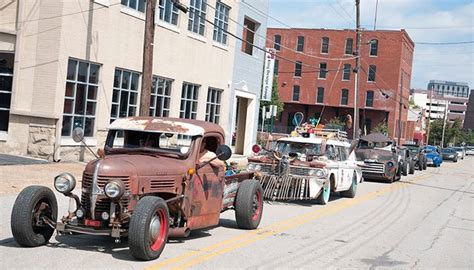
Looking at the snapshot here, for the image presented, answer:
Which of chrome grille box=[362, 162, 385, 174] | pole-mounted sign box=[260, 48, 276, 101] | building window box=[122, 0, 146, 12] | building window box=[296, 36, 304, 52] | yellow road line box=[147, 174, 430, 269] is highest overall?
building window box=[296, 36, 304, 52]

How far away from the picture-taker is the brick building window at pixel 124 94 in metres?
22.0

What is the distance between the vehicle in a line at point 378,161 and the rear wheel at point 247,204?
50.7 ft

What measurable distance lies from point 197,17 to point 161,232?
20.4 meters

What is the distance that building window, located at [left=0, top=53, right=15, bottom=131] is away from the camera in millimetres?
19266

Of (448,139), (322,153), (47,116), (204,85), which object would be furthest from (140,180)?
(448,139)

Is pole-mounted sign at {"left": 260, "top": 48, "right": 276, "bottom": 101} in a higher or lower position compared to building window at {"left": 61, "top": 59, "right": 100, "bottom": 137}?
higher

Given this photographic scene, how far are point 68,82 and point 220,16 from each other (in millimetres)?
11392

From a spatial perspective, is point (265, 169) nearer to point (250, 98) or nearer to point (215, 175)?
point (215, 175)

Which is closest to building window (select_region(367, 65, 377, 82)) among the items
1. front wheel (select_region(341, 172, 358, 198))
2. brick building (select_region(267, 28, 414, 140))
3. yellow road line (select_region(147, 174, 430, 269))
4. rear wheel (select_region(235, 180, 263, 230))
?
brick building (select_region(267, 28, 414, 140))

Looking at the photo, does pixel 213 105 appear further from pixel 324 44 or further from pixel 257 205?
pixel 324 44

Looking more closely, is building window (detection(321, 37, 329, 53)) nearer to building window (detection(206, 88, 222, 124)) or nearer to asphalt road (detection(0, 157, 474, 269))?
building window (detection(206, 88, 222, 124))

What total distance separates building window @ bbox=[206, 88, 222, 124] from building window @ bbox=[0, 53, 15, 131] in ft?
36.7

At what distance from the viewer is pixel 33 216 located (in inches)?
307

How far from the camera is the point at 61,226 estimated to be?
761 centimetres
